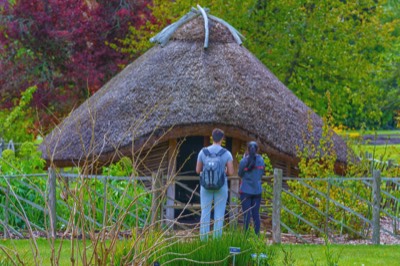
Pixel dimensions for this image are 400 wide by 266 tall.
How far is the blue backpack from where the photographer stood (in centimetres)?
1212

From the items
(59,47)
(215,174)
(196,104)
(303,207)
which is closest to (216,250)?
(215,174)

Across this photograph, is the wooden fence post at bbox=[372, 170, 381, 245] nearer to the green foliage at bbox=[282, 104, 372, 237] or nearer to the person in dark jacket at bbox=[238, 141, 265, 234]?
the green foliage at bbox=[282, 104, 372, 237]

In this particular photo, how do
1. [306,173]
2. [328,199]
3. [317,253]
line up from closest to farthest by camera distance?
[317,253]
[328,199]
[306,173]

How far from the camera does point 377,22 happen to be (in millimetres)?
23844

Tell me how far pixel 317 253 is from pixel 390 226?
3.80 m

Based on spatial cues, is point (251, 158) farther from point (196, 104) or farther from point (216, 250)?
point (196, 104)

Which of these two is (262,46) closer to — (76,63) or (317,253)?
(76,63)

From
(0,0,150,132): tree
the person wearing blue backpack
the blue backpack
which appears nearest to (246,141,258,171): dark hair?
the person wearing blue backpack

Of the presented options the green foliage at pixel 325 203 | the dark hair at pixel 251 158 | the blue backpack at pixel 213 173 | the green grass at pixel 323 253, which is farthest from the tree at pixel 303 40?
the blue backpack at pixel 213 173

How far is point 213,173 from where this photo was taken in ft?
39.9

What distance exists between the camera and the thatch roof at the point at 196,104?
16375mm

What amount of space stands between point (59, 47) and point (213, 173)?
11.7m

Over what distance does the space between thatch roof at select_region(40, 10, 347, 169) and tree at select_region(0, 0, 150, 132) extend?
15.7 ft

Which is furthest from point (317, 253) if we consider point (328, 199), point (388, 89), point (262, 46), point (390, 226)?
point (388, 89)
